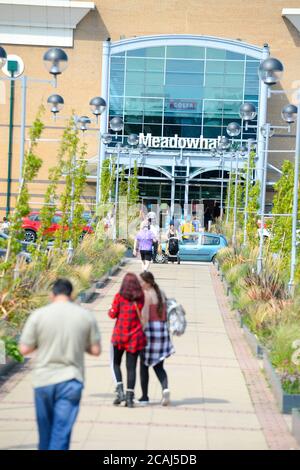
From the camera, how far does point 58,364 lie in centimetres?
786

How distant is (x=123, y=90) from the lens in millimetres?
58500

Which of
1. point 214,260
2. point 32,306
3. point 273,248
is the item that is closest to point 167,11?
point 214,260

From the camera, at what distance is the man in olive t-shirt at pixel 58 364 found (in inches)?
308

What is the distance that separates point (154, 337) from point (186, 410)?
87 centimetres

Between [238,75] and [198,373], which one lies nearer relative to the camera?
[198,373]

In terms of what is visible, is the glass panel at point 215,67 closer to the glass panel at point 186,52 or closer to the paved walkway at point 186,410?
the glass panel at point 186,52

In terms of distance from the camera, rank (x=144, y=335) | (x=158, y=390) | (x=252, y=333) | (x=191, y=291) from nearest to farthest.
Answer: (x=144, y=335)
(x=158, y=390)
(x=252, y=333)
(x=191, y=291)

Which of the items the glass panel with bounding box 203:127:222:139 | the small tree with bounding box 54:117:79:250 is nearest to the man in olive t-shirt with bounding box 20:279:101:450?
the small tree with bounding box 54:117:79:250

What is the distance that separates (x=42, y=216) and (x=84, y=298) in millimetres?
2038

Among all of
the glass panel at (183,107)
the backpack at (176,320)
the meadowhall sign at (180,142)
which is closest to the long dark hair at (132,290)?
the backpack at (176,320)

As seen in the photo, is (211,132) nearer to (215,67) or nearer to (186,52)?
(215,67)

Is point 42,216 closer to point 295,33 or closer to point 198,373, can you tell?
point 198,373

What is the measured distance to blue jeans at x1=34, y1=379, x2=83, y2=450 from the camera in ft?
25.6

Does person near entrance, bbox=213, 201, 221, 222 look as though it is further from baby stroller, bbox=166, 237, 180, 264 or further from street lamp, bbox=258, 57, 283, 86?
street lamp, bbox=258, 57, 283, 86
